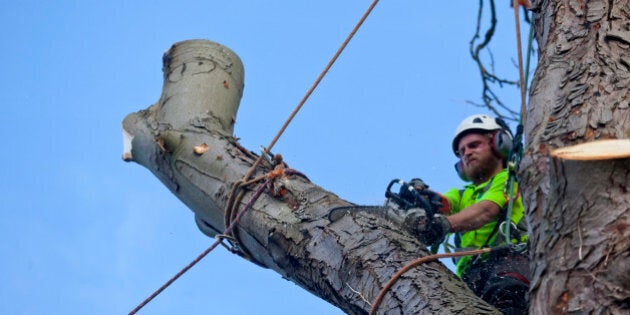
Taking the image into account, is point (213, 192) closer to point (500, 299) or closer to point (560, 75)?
point (500, 299)

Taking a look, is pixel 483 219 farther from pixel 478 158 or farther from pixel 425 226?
pixel 478 158

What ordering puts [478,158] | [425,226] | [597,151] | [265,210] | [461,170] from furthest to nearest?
[461,170], [478,158], [425,226], [265,210], [597,151]

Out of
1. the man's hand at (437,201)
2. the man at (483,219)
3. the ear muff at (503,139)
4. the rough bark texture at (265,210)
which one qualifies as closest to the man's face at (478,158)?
the man at (483,219)

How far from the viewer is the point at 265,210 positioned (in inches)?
131

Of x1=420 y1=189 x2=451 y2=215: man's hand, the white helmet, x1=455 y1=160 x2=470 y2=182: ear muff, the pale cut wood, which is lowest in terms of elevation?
the pale cut wood

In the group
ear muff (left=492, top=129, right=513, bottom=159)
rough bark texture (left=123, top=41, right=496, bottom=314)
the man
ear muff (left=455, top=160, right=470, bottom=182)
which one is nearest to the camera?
rough bark texture (left=123, top=41, right=496, bottom=314)

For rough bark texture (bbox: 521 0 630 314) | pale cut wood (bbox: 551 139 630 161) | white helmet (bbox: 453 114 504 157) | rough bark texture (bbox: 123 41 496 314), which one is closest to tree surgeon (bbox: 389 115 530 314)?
white helmet (bbox: 453 114 504 157)

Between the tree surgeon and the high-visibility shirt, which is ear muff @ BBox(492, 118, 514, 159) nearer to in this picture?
the tree surgeon

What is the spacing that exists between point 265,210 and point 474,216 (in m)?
1.17

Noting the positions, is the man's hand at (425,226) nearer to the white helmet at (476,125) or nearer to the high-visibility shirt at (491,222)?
the high-visibility shirt at (491,222)

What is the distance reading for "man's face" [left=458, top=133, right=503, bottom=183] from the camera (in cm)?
486

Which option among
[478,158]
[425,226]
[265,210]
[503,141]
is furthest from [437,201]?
[265,210]

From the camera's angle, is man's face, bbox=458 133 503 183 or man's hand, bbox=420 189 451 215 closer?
man's hand, bbox=420 189 451 215

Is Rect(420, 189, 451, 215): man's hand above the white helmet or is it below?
below
